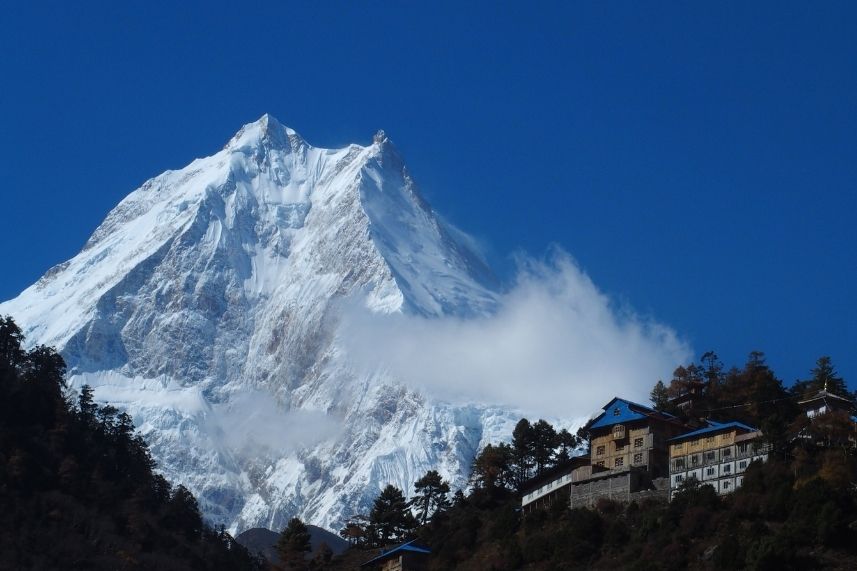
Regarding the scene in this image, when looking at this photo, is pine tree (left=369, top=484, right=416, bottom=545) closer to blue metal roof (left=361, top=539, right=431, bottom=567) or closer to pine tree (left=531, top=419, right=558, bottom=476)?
blue metal roof (left=361, top=539, right=431, bottom=567)

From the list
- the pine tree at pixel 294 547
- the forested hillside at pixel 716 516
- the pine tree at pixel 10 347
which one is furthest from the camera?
the pine tree at pixel 10 347

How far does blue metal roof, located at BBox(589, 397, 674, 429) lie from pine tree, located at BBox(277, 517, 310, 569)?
939 inches

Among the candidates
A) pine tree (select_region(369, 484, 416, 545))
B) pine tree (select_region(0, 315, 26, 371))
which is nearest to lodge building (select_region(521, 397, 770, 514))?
pine tree (select_region(369, 484, 416, 545))

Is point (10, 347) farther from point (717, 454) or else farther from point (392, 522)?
point (717, 454)

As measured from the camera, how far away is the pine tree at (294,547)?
11231cm

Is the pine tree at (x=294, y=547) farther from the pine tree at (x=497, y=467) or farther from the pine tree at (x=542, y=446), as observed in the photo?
the pine tree at (x=542, y=446)

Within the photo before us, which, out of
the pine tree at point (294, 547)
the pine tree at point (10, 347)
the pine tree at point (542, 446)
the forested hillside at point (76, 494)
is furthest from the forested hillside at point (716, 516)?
the pine tree at point (10, 347)

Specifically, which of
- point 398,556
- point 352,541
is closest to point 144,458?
point 352,541

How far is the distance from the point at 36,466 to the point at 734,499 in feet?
173

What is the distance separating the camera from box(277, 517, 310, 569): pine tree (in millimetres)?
112312

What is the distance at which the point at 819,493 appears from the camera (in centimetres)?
8000

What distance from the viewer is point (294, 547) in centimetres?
11362

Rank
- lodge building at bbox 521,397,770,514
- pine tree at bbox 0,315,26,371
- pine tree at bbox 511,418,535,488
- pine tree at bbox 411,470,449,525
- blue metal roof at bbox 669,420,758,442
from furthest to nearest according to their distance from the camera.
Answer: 1. pine tree at bbox 0,315,26,371
2. pine tree at bbox 411,470,449,525
3. pine tree at bbox 511,418,535,488
4. blue metal roof at bbox 669,420,758,442
5. lodge building at bbox 521,397,770,514

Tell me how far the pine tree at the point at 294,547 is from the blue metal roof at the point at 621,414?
78.2ft
